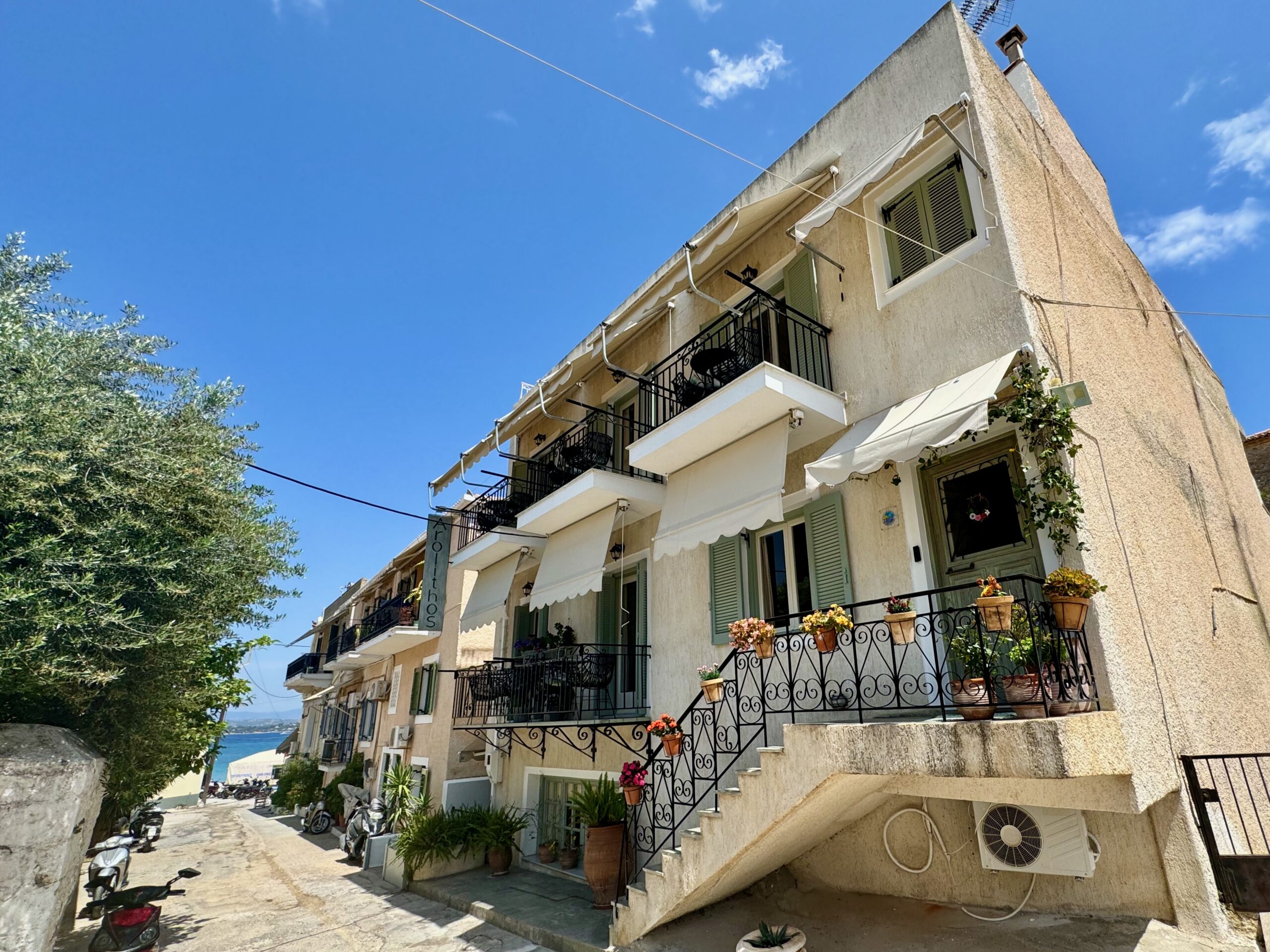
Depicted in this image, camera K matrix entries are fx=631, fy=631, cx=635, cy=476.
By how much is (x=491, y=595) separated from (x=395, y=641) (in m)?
8.24

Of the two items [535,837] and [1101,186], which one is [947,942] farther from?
[1101,186]

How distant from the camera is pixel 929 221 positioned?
8.43m

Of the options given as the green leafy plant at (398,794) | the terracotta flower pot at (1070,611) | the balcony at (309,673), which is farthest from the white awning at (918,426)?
the balcony at (309,673)

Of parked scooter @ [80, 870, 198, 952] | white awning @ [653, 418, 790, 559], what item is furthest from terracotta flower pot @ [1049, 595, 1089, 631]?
parked scooter @ [80, 870, 198, 952]

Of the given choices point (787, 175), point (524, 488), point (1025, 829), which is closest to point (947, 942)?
point (1025, 829)

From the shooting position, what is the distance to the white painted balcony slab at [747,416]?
318 inches

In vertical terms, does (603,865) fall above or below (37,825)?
below

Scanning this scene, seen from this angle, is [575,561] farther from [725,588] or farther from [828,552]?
[828,552]

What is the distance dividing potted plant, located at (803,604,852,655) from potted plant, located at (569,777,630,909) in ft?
15.9

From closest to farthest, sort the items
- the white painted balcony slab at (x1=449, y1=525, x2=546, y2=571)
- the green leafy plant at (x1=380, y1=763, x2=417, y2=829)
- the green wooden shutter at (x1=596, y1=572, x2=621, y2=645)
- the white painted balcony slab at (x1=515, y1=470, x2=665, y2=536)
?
the white painted balcony slab at (x1=515, y1=470, x2=665, y2=536)
the green wooden shutter at (x1=596, y1=572, x2=621, y2=645)
the white painted balcony slab at (x1=449, y1=525, x2=546, y2=571)
the green leafy plant at (x1=380, y1=763, x2=417, y2=829)

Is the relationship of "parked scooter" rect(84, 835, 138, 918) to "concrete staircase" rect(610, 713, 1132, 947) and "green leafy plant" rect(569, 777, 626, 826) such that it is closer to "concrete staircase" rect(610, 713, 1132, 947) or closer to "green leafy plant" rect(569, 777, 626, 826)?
"green leafy plant" rect(569, 777, 626, 826)

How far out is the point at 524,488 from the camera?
645 inches

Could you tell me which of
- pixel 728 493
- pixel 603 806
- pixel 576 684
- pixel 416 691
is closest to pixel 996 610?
pixel 728 493

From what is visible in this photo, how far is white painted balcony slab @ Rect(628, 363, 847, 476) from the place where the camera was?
808 centimetres
